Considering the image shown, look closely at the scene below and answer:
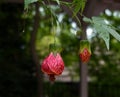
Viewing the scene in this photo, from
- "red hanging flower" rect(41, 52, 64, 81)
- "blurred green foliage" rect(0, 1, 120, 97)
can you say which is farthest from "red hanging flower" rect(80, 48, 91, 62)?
"blurred green foliage" rect(0, 1, 120, 97)

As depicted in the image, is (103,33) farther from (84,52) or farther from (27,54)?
(27,54)

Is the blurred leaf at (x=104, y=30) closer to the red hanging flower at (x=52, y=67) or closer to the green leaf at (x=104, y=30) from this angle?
the green leaf at (x=104, y=30)

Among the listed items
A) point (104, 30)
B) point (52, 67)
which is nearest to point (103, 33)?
point (104, 30)

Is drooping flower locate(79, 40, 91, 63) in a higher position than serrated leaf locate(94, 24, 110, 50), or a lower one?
lower

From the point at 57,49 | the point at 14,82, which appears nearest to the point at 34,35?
the point at 14,82

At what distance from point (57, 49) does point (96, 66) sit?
20.2 ft

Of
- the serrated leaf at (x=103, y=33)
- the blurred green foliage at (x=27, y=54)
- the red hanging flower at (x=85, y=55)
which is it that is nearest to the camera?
the serrated leaf at (x=103, y=33)

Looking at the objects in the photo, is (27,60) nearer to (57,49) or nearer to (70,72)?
(70,72)

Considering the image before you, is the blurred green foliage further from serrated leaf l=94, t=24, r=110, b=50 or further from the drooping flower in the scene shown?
serrated leaf l=94, t=24, r=110, b=50

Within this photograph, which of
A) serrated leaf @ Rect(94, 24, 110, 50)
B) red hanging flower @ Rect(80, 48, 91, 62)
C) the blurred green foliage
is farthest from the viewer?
the blurred green foliage

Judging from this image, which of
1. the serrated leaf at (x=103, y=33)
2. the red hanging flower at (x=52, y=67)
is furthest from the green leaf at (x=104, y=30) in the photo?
the red hanging flower at (x=52, y=67)

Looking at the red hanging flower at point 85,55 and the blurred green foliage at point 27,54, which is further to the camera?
the blurred green foliage at point 27,54

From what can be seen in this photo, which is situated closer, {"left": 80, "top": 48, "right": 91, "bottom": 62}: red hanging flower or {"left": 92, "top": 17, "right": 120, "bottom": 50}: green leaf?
{"left": 92, "top": 17, "right": 120, "bottom": 50}: green leaf

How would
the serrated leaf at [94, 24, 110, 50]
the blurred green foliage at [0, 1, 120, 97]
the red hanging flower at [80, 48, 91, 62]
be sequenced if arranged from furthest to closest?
the blurred green foliage at [0, 1, 120, 97] < the red hanging flower at [80, 48, 91, 62] < the serrated leaf at [94, 24, 110, 50]
